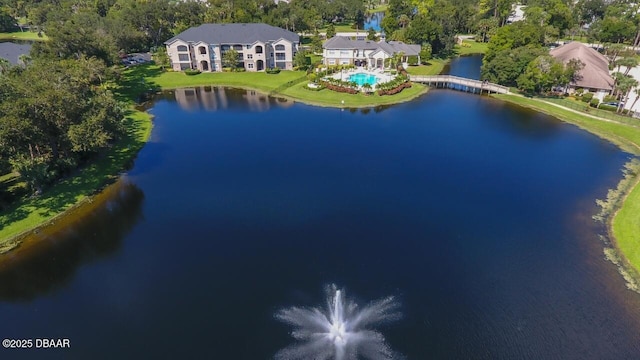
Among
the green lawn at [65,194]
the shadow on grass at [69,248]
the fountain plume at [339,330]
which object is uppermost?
the green lawn at [65,194]

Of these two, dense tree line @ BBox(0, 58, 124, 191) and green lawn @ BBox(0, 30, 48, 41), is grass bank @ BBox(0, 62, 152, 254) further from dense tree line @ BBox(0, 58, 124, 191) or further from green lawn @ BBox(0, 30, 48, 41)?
green lawn @ BBox(0, 30, 48, 41)

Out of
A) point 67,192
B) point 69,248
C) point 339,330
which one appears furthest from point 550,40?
point 69,248

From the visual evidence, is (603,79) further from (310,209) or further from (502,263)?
(310,209)

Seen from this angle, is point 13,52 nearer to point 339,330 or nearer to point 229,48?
point 229,48

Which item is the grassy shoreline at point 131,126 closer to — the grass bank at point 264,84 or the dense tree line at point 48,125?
the grass bank at point 264,84

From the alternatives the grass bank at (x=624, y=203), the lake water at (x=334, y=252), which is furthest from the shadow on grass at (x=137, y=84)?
the grass bank at (x=624, y=203)
